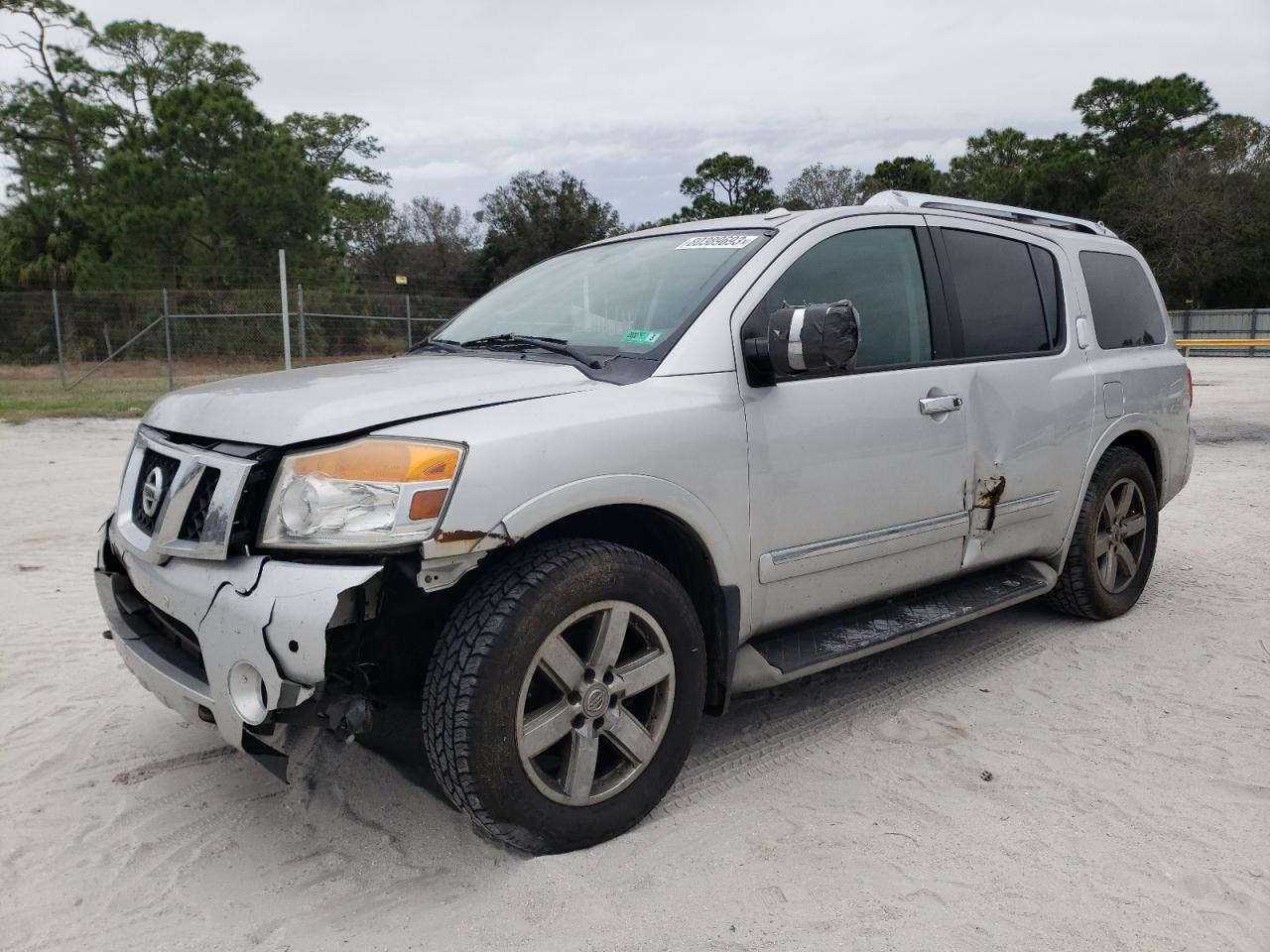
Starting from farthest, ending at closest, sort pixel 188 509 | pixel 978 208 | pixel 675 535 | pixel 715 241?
pixel 978 208 < pixel 715 241 < pixel 675 535 < pixel 188 509

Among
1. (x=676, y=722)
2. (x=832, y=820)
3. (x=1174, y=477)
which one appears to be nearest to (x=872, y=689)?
(x=832, y=820)

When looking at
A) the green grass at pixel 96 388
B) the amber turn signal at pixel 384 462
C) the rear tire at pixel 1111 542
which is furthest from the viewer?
the green grass at pixel 96 388

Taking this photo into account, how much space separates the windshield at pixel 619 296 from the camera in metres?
3.24

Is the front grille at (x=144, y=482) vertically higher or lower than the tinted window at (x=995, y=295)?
lower

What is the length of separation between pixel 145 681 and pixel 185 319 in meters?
22.8

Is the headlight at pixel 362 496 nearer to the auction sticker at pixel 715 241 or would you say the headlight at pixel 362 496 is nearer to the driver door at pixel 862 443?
the driver door at pixel 862 443

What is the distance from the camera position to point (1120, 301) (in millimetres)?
4871

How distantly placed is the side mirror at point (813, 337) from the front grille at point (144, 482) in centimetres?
178

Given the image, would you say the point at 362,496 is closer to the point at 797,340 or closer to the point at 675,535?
the point at 675,535

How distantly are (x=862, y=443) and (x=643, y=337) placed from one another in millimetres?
841

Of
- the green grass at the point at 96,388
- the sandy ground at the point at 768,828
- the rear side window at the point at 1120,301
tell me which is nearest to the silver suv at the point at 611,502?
the sandy ground at the point at 768,828

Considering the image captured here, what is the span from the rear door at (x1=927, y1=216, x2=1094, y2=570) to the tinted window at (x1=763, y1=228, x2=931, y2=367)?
0.70 ft

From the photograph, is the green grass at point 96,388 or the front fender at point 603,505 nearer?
the front fender at point 603,505

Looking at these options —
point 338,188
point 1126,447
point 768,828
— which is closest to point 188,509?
point 768,828
